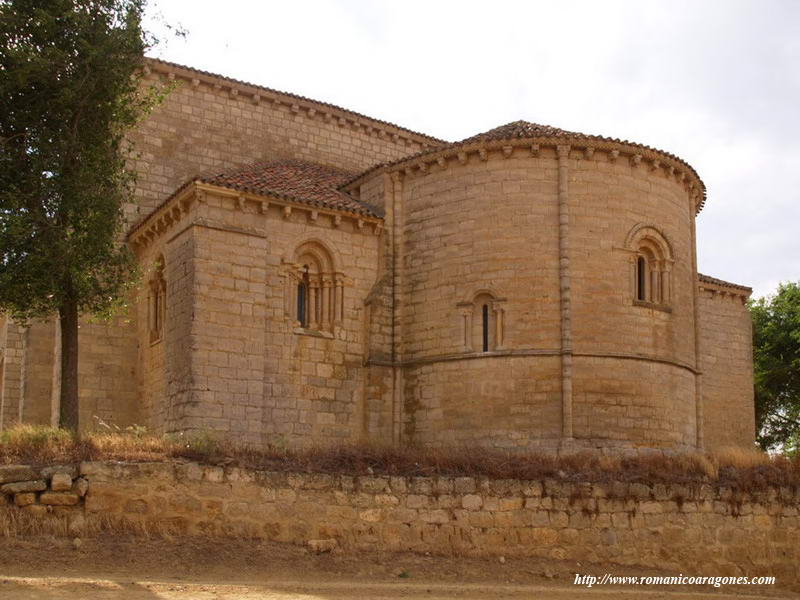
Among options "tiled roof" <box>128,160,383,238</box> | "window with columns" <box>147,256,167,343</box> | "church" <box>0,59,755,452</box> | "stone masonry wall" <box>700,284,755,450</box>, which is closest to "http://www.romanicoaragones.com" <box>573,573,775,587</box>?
"church" <box>0,59,755,452</box>

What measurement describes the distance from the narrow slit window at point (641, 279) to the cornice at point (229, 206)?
5671mm

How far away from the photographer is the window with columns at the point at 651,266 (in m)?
21.2

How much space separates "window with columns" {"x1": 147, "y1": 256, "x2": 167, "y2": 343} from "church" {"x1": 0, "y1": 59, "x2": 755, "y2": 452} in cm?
5

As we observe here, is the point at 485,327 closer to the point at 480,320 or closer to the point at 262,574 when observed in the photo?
the point at 480,320

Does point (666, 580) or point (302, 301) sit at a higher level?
point (302, 301)

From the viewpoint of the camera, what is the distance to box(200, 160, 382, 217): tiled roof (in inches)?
810

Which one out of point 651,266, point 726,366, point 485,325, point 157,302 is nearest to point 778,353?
point 726,366

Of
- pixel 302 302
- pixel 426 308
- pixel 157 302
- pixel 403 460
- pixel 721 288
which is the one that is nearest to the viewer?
pixel 403 460

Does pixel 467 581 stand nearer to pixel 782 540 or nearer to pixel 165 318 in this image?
pixel 782 540

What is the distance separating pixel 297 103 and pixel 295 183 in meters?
4.70

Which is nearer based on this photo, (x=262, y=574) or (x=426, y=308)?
(x=262, y=574)

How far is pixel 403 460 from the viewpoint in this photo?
594 inches

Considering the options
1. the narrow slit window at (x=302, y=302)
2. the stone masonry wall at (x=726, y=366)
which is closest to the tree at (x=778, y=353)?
the stone masonry wall at (x=726, y=366)

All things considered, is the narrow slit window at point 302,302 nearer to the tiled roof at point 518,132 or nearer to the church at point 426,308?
the church at point 426,308
